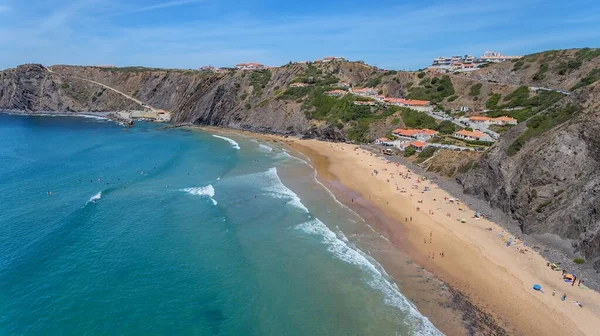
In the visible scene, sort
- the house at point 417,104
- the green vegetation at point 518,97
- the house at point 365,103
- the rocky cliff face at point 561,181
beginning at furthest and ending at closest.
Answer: the house at point 365,103
the house at point 417,104
the green vegetation at point 518,97
the rocky cliff face at point 561,181

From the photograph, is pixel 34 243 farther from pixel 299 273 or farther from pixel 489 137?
pixel 489 137

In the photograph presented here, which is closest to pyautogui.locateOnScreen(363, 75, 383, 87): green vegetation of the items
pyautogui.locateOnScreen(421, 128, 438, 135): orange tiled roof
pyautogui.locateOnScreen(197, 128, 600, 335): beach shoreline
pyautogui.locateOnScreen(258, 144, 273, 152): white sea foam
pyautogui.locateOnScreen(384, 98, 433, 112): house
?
pyautogui.locateOnScreen(384, 98, 433, 112): house

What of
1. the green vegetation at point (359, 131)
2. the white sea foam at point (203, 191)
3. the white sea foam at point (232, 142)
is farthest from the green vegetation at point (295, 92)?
the white sea foam at point (203, 191)

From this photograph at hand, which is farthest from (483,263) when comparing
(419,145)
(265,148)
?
(265,148)

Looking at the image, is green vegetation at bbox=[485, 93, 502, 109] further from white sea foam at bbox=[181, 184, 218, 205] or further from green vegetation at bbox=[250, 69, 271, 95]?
green vegetation at bbox=[250, 69, 271, 95]

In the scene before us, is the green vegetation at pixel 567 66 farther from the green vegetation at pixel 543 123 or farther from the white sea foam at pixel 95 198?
the white sea foam at pixel 95 198

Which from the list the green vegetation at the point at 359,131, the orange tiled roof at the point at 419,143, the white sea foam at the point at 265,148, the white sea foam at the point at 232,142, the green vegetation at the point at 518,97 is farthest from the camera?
the white sea foam at the point at 232,142

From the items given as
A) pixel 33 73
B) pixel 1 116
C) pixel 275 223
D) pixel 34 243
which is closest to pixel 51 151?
pixel 34 243

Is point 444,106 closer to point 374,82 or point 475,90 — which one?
point 475,90
